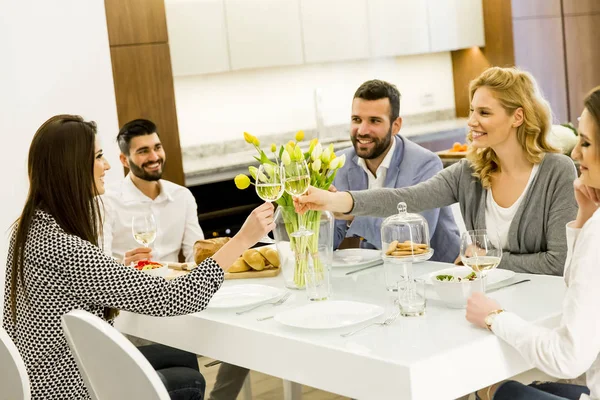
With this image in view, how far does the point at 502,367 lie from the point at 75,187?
3.66ft

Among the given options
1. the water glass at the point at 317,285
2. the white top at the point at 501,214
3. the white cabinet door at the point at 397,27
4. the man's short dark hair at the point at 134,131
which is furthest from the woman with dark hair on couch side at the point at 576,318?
the white cabinet door at the point at 397,27

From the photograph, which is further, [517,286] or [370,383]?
[517,286]

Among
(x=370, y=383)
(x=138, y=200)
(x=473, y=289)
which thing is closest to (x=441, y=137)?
(x=138, y=200)

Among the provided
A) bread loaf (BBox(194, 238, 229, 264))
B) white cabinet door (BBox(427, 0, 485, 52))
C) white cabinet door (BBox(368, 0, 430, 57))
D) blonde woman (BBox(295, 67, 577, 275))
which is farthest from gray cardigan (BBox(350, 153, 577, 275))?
white cabinet door (BBox(427, 0, 485, 52))

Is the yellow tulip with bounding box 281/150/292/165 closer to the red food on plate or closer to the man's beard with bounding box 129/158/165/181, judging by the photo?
the red food on plate

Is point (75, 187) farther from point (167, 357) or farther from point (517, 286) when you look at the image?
point (517, 286)

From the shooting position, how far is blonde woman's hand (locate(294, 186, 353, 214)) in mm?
2551

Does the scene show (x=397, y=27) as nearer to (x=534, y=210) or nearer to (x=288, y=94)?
(x=288, y=94)

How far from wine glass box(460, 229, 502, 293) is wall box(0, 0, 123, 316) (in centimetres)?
261

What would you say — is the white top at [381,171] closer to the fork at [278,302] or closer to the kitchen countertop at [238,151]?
the fork at [278,302]

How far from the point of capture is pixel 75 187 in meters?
2.19

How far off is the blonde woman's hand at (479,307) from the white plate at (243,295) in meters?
0.63

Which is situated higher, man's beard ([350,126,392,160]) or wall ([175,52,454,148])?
wall ([175,52,454,148])

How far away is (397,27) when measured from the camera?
248 inches
